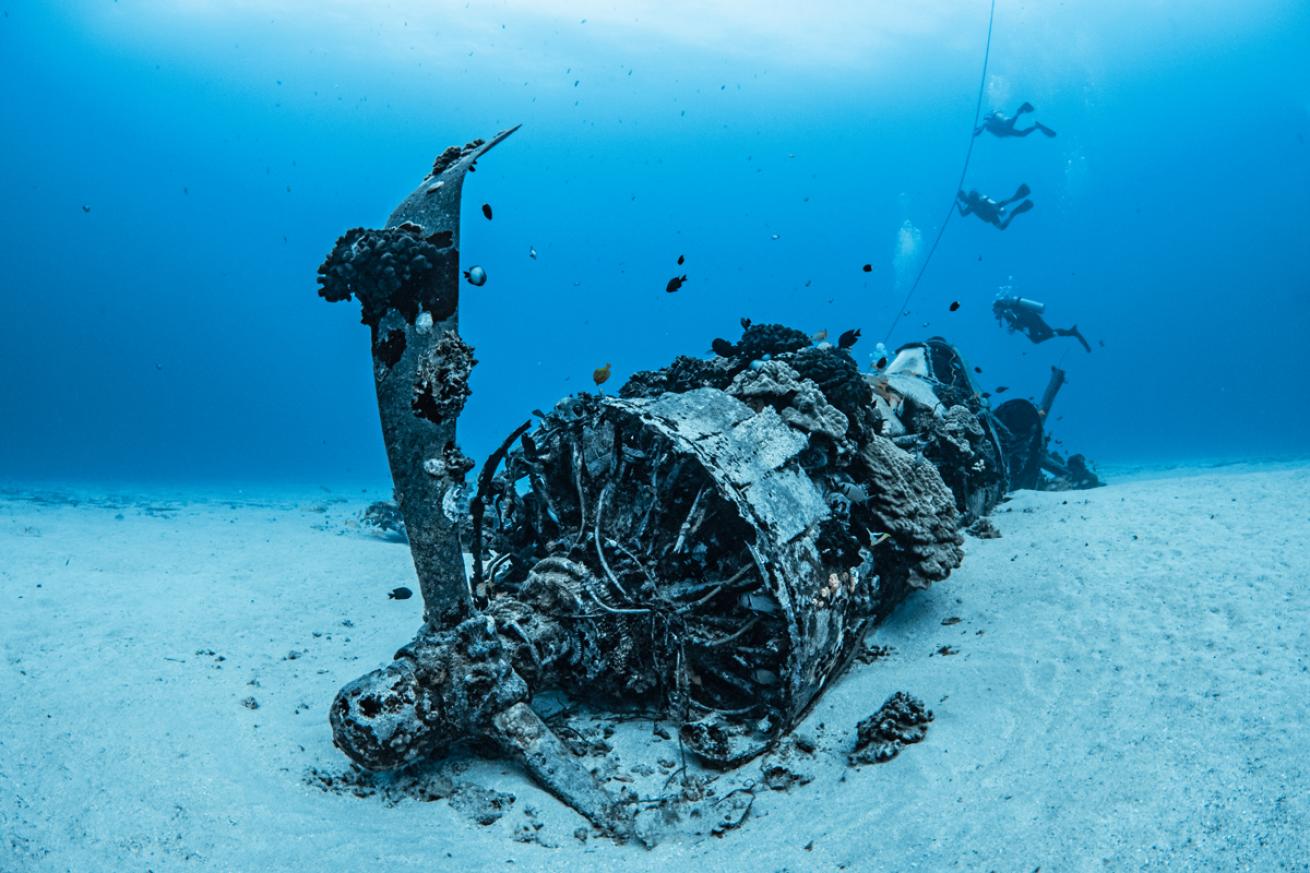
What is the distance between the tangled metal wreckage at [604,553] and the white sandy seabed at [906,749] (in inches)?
17.7

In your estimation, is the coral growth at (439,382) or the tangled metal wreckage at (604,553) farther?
the coral growth at (439,382)

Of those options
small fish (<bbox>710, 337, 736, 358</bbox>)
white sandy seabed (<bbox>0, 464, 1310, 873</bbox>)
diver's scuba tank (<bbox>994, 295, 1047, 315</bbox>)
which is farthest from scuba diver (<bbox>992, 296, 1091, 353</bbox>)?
small fish (<bbox>710, 337, 736, 358</bbox>)

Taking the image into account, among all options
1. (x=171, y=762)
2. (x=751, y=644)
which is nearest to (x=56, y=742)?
(x=171, y=762)

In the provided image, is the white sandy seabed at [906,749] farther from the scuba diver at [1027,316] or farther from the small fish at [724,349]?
the scuba diver at [1027,316]

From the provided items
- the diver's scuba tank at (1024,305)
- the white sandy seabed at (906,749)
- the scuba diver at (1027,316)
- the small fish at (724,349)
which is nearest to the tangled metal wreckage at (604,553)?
the white sandy seabed at (906,749)

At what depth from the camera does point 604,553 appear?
5.16m

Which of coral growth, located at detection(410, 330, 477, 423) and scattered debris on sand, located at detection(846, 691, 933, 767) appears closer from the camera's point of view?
scattered debris on sand, located at detection(846, 691, 933, 767)

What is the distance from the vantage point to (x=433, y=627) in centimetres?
476

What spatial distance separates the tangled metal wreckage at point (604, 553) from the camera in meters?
4.27

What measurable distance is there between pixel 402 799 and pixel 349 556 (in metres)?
8.29

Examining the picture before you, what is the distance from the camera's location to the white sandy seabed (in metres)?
3.25

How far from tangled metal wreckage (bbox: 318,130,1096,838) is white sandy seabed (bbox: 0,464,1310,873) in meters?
0.45

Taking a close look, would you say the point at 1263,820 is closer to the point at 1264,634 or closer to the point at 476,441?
the point at 1264,634

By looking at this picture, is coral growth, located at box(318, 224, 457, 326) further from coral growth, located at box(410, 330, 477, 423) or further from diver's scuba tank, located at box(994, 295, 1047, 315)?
diver's scuba tank, located at box(994, 295, 1047, 315)
